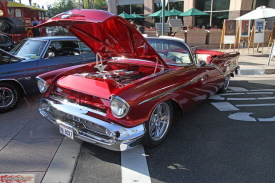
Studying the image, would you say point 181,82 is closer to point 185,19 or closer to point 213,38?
point 213,38

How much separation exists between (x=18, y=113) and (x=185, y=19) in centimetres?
1690

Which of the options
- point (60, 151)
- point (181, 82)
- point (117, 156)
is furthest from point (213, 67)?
point (60, 151)

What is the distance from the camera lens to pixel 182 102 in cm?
350

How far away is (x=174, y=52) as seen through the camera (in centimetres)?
418

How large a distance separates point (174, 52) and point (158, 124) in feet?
5.15

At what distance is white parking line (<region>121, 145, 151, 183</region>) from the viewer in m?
2.57

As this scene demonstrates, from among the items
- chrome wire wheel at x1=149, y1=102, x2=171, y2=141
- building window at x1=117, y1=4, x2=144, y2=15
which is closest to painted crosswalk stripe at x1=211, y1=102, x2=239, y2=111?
chrome wire wheel at x1=149, y1=102, x2=171, y2=141

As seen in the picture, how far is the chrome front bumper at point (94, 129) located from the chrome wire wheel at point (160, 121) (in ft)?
1.47

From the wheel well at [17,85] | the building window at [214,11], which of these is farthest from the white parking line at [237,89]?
the building window at [214,11]

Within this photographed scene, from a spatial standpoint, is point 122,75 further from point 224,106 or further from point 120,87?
point 224,106

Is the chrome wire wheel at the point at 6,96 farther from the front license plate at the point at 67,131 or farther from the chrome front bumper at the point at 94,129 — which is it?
the front license plate at the point at 67,131

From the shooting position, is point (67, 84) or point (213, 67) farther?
point (213, 67)

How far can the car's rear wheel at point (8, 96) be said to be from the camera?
436 cm

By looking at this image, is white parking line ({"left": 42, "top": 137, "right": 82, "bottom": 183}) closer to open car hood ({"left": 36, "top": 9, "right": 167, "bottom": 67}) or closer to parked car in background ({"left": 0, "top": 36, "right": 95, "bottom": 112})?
open car hood ({"left": 36, "top": 9, "right": 167, "bottom": 67})
